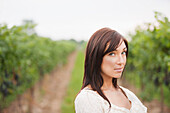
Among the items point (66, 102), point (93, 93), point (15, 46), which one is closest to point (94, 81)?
point (93, 93)

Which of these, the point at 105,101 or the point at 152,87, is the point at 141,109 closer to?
the point at 105,101

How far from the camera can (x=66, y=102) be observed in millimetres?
5844

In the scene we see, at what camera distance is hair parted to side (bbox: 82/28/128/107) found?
3.37 ft

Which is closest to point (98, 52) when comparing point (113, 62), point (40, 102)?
point (113, 62)

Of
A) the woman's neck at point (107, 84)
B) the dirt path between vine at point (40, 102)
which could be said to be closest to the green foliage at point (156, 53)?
the woman's neck at point (107, 84)

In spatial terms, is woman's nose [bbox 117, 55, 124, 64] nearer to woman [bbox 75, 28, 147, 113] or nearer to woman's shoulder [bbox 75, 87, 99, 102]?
woman [bbox 75, 28, 147, 113]

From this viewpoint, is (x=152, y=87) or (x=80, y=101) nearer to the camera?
(x=80, y=101)

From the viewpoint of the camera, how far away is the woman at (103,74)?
97 cm

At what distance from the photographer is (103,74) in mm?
1128

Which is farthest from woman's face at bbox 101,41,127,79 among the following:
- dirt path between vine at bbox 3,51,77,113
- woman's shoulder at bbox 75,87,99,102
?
dirt path between vine at bbox 3,51,77,113

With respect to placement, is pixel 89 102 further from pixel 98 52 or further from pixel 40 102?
pixel 40 102

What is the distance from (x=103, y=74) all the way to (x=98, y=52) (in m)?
0.18

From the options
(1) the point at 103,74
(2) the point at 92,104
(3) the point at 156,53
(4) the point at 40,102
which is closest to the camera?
(2) the point at 92,104

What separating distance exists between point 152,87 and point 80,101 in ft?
14.6
